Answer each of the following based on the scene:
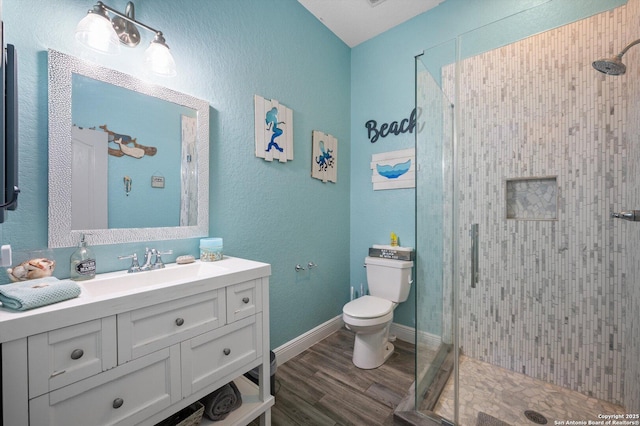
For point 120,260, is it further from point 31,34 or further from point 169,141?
point 31,34

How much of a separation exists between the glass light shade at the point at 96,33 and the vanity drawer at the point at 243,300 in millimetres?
1197

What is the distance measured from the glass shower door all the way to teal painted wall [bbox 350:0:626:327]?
311 mm

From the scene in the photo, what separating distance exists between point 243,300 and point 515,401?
1.73 meters

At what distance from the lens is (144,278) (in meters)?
1.21

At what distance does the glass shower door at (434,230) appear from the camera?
1.62m

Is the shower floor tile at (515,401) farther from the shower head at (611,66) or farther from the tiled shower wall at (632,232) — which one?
the shower head at (611,66)

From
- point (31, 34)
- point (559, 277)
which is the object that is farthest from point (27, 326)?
point (559, 277)

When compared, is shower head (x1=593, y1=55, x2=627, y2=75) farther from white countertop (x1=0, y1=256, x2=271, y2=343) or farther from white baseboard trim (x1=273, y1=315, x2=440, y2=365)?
white countertop (x1=0, y1=256, x2=271, y2=343)

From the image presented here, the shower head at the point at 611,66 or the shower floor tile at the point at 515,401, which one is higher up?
the shower head at the point at 611,66

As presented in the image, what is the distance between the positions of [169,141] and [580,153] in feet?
7.97

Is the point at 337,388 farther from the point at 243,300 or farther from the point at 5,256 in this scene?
the point at 5,256

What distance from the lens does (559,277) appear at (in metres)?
1.66

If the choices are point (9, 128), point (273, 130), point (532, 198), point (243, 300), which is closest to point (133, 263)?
point (243, 300)

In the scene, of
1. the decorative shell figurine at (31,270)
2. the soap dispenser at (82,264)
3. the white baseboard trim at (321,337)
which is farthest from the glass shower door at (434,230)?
the decorative shell figurine at (31,270)
